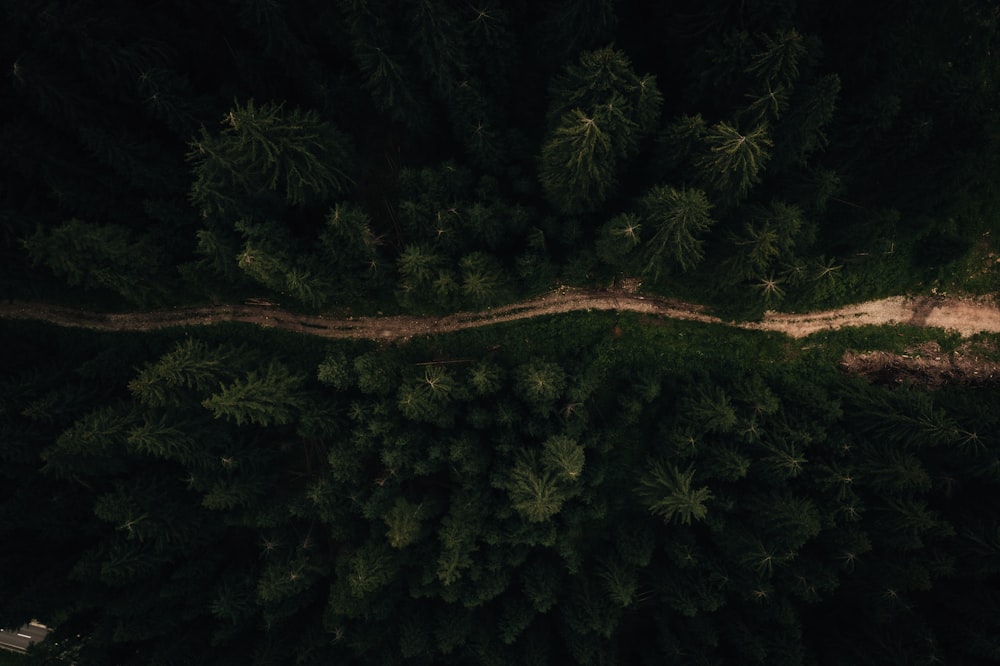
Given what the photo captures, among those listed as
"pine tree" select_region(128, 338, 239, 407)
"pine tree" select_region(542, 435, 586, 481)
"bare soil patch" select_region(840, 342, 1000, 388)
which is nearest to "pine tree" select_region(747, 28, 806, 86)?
"pine tree" select_region(542, 435, 586, 481)

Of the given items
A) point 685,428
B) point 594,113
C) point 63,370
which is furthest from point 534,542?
point 63,370

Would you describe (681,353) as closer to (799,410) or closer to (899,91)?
(799,410)

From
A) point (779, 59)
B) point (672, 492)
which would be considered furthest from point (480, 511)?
point (779, 59)

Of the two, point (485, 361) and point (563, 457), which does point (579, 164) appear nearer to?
point (485, 361)

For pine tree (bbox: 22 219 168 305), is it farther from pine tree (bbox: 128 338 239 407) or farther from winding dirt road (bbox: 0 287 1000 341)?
winding dirt road (bbox: 0 287 1000 341)

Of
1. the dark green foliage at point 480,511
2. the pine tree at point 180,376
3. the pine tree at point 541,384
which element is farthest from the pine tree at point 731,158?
the pine tree at point 180,376

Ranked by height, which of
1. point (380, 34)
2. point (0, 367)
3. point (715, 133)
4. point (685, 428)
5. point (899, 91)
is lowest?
point (685, 428)
